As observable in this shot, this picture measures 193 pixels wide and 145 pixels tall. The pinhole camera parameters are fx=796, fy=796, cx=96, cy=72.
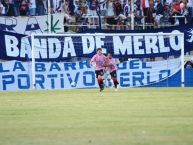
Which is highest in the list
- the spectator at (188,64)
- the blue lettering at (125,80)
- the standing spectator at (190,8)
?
the standing spectator at (190,8)

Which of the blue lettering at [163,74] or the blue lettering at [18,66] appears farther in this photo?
the blue lettering at [163,74]

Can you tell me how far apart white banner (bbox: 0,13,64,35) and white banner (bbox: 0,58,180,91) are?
6.01 feet

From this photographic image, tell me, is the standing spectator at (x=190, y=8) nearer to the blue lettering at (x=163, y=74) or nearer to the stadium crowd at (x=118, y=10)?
the stadium crowd at (x=118, y=10)

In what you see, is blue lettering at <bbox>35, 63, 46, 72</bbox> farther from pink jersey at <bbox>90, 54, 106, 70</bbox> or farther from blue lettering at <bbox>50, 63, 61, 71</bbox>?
pink jersey at <bbox>90, 54, 106, 70</bbox>

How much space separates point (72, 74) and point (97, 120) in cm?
1928

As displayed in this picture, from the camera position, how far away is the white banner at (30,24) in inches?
1513

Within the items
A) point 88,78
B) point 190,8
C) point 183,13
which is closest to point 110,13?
point 183,13

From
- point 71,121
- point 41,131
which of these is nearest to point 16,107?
point 71,121

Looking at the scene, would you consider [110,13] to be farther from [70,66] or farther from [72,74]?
[72,74]

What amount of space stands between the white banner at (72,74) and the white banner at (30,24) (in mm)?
1832

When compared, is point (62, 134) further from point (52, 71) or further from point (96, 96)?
point (52, 71)

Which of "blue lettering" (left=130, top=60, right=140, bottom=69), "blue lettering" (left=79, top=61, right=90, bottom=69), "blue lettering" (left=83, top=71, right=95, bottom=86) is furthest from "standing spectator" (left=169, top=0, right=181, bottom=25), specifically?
"blue lettering" (left=83, top=71, right=95, bottom=86)

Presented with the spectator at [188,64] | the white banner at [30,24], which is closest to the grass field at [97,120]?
the white banner at [30,24]

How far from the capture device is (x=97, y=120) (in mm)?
18844
